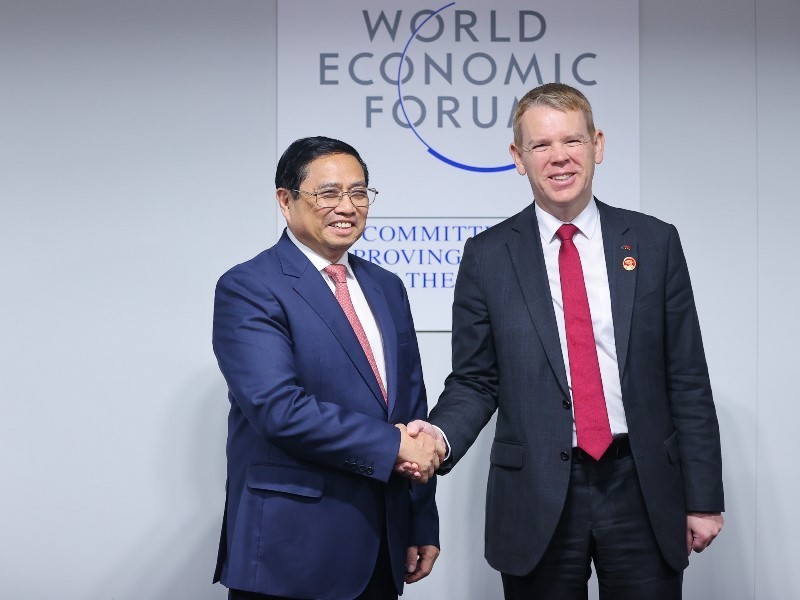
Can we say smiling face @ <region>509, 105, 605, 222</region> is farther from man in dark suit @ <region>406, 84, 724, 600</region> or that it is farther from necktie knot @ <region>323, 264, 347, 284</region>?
necktie knot @ <region>323, 264, 347, 284</region>

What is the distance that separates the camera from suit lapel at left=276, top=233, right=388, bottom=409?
6.49 feet

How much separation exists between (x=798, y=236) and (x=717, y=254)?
0.30 metres

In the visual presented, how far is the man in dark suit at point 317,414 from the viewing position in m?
1.89

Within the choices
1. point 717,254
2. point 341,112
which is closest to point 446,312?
point 341,112

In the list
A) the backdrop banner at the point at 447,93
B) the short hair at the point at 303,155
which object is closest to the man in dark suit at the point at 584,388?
the short hair at the point at 303,155

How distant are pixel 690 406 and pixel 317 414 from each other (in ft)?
2.81

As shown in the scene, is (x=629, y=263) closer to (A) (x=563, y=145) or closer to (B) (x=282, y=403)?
(A) (x=563, y=145)

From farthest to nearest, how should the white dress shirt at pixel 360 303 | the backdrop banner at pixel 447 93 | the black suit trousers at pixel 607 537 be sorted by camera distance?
the backdrop banner at pixel 447 93 → the white dress shirt at pixel 360 303 → the black suit trousers at pixel 607 537

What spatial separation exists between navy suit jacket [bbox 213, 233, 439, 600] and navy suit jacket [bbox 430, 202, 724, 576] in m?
0.24

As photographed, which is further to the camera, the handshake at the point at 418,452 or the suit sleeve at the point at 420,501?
the suit sleeve at the point at 420,501

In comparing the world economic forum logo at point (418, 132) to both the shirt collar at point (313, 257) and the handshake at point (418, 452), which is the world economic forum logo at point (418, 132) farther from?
the handshake at point (418, 452)

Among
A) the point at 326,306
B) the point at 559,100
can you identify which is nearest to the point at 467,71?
the point at 559,100

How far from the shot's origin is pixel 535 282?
6.72 feet

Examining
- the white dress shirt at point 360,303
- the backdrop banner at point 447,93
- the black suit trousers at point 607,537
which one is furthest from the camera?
the backdrop banner at point 447,93
